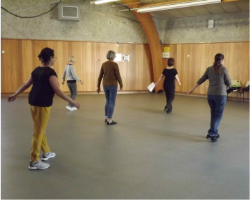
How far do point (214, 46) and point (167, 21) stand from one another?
2.56 m

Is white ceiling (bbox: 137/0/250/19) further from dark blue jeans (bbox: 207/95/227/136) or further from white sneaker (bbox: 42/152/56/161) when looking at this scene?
white sneaker (bbox: 42/152/56/161)

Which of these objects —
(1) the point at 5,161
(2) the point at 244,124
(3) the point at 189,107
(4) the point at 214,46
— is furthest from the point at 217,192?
(4) the point at 214,46

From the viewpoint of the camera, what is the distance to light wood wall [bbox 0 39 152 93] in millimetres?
10867

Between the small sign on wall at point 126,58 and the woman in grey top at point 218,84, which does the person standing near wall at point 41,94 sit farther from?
the small sign on wall at point 126,58

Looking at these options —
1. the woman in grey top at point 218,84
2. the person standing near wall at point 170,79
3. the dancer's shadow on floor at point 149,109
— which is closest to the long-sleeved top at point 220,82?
the woman in grey top at point 218,84

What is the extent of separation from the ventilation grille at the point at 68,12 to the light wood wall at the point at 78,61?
1005 mm

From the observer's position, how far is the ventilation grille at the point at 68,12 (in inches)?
425

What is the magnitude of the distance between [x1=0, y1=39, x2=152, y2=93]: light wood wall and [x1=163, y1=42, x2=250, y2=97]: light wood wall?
1516mm

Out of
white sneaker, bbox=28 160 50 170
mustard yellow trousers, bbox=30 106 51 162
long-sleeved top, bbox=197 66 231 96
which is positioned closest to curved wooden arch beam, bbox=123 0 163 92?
long-sleeved top, bbox=197 66 231 96

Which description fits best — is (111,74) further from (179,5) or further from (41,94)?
(179,5)

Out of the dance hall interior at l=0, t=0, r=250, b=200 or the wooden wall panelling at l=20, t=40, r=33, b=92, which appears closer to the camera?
the dance hall interior at l=0, t=0, r=250, b=200

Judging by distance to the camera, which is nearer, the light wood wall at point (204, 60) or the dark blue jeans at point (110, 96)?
the dark blue jeans at point (110, 96)

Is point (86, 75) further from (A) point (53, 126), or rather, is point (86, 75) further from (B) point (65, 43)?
(A) point (53, 126)

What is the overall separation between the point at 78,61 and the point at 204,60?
5019mm
